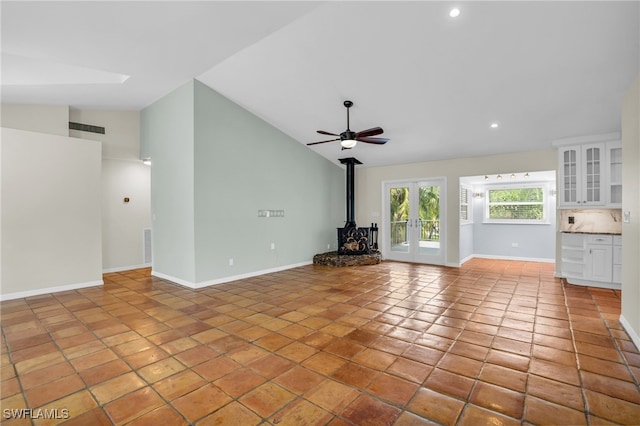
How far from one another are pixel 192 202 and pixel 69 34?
2461mm

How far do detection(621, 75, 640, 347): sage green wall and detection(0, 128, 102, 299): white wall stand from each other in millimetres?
7086

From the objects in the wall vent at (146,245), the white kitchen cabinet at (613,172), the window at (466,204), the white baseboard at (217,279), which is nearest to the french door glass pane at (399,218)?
the window at (466,204)

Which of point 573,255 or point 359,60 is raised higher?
point 359,60

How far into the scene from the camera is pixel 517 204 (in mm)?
7879

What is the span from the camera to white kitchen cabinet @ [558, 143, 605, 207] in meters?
5.09

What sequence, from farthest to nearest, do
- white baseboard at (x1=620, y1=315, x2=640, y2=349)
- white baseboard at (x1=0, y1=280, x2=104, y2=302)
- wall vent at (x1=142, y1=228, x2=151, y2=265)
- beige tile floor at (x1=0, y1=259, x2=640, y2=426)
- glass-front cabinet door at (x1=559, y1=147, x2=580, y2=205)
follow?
wall vent at (x1=142, y1=228, x2=151, y2=265) → glass-front cabinet door at (x1=559, y1=147, x2=580, y2=205) → white baseboard at (x1=0, y1=280, x2=104, y2=302) → white baseboard at (x1=620, y1=315, x2=640, y2=349) → beige tile floor at (x1=0, y1=259, x2=640, y2=426)

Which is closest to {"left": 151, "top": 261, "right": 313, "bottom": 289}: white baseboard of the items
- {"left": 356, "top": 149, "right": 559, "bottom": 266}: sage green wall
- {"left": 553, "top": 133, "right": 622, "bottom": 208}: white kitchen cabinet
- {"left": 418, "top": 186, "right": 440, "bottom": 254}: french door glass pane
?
{"left": 356, "top": 149, "right": 559, "bottom": 266}: sage green wall

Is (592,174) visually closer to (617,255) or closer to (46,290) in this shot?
(617,255)

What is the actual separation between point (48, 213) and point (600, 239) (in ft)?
28.6

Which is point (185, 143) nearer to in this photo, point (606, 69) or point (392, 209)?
point (392, 209)

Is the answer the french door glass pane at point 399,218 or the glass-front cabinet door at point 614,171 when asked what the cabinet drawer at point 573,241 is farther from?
the french door glass pane at point 399,218

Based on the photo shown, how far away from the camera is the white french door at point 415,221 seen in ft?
23.2

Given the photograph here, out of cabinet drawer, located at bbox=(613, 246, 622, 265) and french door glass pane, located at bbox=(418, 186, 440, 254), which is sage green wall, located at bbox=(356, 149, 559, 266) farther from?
cabinet drawer, located at bbox=(613, 246, 622, 265)

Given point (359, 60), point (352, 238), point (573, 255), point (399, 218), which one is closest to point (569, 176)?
point (573, 255)
